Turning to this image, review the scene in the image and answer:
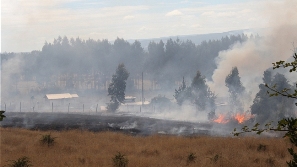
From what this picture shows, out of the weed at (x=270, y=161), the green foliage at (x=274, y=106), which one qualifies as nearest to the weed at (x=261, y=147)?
the weed at (x=270, y=161)

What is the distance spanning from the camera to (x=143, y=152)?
1767cm

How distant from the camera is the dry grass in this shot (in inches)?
579

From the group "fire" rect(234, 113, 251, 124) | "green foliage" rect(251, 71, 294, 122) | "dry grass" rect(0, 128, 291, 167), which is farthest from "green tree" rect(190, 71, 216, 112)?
"dry grass" rect(0, 128, 291, 167)

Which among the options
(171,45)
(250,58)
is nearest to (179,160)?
(250,58)

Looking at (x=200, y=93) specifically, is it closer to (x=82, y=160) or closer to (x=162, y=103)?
(x=162, y=103)

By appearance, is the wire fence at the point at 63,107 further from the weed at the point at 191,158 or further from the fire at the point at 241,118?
the weed at the point at 191,158

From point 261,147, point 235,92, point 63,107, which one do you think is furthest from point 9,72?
point 261,147

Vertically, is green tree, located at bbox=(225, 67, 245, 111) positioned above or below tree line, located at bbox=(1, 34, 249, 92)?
below

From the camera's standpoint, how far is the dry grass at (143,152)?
1471cm

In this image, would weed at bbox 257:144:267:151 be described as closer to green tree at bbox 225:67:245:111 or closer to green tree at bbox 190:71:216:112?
green tree at bbox 190:71:216:112

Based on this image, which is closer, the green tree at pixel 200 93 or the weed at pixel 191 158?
the weed at pixel 191 158

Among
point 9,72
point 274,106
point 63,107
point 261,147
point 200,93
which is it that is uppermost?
point 9,72

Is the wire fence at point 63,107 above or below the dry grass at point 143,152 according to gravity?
below

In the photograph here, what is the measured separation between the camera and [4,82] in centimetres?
10338
